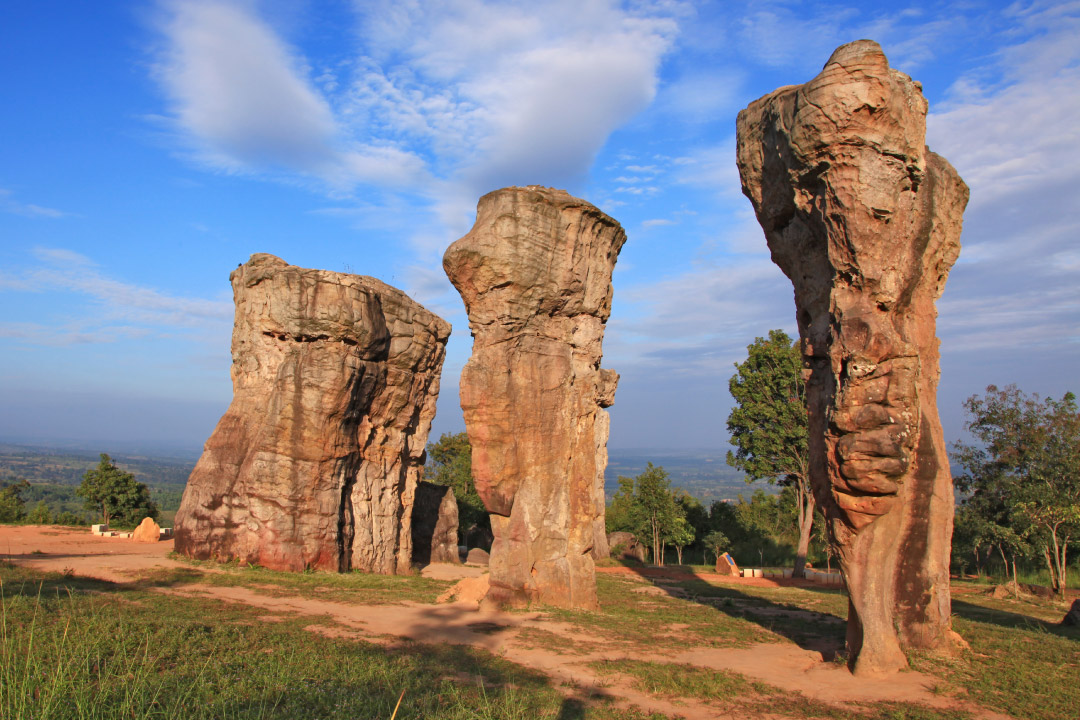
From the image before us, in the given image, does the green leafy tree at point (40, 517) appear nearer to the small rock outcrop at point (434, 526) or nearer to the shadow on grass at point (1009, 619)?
the small rock outcrop at point (434, 526)

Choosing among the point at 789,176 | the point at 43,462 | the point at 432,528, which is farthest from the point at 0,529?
the point at 43,462

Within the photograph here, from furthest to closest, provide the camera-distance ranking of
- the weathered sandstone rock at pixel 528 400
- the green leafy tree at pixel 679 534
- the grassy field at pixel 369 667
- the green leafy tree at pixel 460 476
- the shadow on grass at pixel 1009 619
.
→ the green leafy tree at pixel 460 476
the green leafy tree at pixel 679 534
the weathered sandstone rock at pixel 528 400
the shadow on grass at pixel 1009 619
the grassy field at pixel 369 667

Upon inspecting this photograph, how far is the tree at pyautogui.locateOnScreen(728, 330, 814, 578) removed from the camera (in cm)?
2994

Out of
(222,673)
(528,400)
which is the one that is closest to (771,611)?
(528,400)

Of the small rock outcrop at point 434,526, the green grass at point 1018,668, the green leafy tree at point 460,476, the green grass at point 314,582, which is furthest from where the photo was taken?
the green leafy tree at point 460,476

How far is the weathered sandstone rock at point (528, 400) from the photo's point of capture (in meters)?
15.3

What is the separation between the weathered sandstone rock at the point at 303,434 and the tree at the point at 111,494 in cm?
1815

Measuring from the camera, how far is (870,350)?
912cm

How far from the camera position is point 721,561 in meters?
29.6

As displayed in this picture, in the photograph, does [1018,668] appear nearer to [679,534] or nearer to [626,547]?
[679,534]

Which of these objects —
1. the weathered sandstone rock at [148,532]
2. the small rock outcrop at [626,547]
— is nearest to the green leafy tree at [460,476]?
the small rock outcrop at [626,547]

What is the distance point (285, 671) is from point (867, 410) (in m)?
8.25

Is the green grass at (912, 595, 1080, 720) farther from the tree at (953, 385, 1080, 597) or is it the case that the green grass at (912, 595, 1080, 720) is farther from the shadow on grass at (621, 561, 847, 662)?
the tree at (953, 385, 1080, 597)

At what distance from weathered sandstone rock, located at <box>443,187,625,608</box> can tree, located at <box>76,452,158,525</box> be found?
96.1ft
